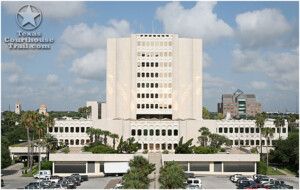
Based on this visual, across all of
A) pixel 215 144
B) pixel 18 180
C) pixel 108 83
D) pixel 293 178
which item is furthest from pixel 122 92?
pixel 293 178

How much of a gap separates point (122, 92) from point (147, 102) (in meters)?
9.15

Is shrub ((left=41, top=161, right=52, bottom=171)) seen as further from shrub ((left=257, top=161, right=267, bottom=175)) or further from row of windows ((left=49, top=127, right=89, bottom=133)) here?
shrub ((left=257, top=161, right=267, bottom=175))

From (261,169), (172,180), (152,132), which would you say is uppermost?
(152,132)

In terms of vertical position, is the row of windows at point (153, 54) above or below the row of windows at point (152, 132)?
above

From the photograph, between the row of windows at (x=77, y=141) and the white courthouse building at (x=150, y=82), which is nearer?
the row of windows at (x=77, y=141)

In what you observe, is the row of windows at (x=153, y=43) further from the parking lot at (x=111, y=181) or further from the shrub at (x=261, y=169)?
the parking lot at (x=111, y=181)

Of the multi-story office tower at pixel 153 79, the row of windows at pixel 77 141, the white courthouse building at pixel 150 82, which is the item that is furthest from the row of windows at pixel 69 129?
the multi-story office tower at pixel 153 79

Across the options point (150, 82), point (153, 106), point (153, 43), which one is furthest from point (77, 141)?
point (153, 43)

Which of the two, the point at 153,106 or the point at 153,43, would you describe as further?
the point at 153,106

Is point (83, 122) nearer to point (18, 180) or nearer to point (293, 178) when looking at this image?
point (18, 180)

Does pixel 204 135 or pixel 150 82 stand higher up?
pixel 150 82

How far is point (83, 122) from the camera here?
366 feet

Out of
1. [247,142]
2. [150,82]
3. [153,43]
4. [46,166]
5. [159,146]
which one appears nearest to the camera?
[46,166]

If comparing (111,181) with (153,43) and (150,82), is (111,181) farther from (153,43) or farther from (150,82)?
(153,43)
